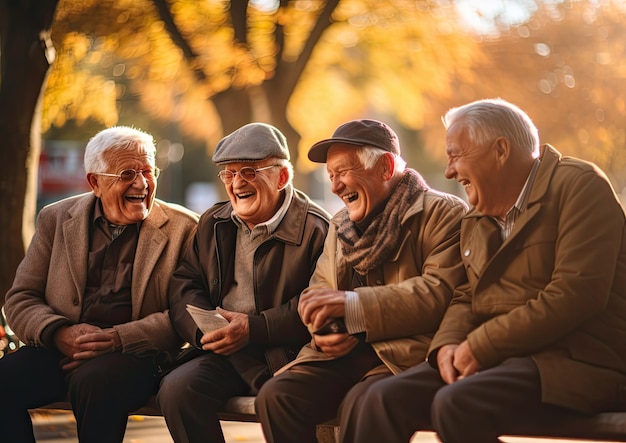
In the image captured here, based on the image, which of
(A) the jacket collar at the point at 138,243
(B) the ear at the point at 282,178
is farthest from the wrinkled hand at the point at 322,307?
(A) the jacket collar at the point at 138,243

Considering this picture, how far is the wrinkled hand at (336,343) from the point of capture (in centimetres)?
446

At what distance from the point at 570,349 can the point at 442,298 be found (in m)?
0.65

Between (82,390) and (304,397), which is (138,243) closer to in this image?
(82,390)

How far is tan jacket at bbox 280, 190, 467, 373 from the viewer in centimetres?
438

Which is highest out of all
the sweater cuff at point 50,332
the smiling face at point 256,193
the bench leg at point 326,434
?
the smiling face at point 256,193

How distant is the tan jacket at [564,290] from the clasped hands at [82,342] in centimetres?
184

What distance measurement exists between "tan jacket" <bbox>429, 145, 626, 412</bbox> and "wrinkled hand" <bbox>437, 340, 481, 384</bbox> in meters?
0.04

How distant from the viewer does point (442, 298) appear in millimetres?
4387

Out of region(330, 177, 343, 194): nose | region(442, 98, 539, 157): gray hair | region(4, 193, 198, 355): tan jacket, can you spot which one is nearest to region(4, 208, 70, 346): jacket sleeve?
region(4, 193, 198, 355): tan jacket

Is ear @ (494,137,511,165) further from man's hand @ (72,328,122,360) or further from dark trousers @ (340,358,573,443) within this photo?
man's hand @ (72,328,122,360)

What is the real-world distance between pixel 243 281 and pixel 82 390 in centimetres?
94

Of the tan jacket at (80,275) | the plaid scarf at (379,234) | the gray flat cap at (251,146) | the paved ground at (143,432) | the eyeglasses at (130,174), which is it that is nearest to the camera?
the plaid scarf at (379,234)

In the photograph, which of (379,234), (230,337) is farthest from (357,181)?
(230,337)

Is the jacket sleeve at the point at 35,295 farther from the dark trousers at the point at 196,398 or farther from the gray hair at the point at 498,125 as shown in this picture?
the gray hair at the point at 498,125
